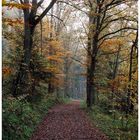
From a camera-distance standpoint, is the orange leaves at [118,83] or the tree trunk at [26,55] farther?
the orange leaves at [118,83]

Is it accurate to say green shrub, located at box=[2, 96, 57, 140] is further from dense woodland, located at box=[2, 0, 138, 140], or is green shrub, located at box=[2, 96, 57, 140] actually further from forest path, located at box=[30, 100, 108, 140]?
forest path, located at box=[30, 100, 108, 140]

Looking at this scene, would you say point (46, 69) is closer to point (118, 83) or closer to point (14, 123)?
point (118, 83)

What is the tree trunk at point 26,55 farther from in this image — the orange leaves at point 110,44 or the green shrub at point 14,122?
the orange leaves at point 110,44

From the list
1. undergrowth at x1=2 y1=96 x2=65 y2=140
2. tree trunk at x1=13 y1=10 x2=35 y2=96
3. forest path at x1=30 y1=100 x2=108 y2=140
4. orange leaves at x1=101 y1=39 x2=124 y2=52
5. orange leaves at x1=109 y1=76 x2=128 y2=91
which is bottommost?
forest path at x1=30 y1=100 x2=108 y2=140

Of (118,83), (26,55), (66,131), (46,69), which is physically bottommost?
(66,131)

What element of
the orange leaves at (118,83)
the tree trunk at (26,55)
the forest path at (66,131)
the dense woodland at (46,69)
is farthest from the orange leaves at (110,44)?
the forest path at (66,131)

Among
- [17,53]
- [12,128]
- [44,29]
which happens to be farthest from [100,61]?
[12,128]

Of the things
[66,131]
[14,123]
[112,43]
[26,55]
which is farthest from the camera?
[112,43]

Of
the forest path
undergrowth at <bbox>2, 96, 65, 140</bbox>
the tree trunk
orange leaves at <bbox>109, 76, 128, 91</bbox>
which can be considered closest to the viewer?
undergrowth at <bbox>2, 96, 65, 140</bbox>

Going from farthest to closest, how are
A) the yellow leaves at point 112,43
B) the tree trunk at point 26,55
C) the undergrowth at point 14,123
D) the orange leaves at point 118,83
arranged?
the yellow leaves at point 112,43, the orange leaves at point 118,83, the tree trunk at point 26,55, the undergrowth at point 14,123

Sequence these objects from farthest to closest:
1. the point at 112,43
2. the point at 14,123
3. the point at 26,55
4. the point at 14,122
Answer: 1. the point at 112,43
2. the point at 26,55
3. the point at 14,122
4. the point at 14,123

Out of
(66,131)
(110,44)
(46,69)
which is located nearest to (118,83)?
(46,69)

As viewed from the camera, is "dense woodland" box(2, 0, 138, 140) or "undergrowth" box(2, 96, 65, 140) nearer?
"undergrowth" box(2, 96, 65, 140)

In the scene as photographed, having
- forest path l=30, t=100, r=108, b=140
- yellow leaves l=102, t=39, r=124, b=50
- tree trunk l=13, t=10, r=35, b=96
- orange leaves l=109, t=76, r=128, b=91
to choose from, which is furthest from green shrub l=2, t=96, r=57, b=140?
yellow leaves l=102, t=39, r=124, b=50
